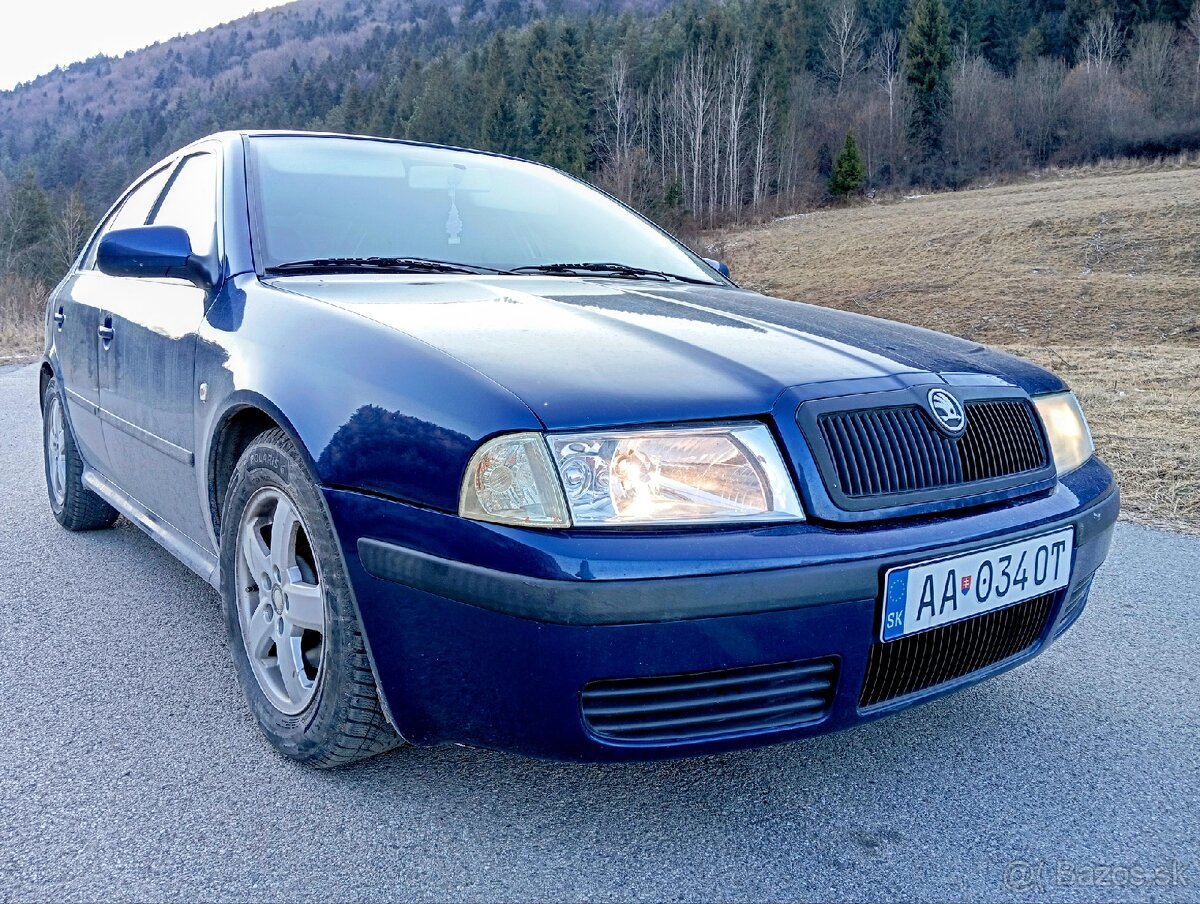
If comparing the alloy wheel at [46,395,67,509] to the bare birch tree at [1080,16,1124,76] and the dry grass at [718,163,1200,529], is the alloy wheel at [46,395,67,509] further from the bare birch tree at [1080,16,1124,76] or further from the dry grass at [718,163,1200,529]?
the bare birch tree at [1080,16,1124,76]

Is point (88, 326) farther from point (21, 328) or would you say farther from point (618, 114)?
point (618, 114)

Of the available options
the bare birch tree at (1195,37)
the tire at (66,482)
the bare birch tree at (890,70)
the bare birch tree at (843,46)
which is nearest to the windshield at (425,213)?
the tire at (66,482)

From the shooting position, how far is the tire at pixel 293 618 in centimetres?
187

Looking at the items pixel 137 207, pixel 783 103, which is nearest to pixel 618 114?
pixel 783 103

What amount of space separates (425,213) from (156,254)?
2.37 ft

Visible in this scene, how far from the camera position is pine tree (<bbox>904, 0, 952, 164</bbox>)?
64.0 meters

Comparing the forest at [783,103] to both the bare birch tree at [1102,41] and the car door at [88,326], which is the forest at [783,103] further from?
the car door at [88,326]

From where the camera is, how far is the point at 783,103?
62.8 m

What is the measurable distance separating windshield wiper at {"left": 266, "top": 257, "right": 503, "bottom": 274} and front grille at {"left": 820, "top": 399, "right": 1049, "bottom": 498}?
1220mm

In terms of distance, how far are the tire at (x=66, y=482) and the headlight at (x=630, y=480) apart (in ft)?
8.54

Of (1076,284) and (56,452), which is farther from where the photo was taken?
(1076,284)

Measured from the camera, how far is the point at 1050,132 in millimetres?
59688

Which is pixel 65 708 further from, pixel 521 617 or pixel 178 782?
pixel 521 617

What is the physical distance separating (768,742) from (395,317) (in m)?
1.11
